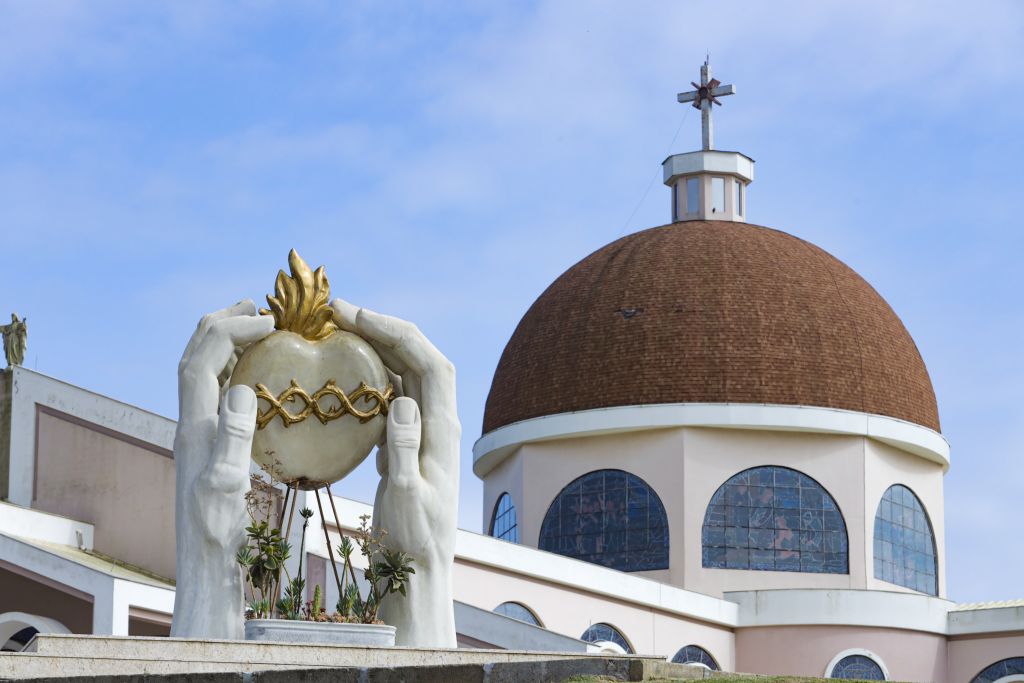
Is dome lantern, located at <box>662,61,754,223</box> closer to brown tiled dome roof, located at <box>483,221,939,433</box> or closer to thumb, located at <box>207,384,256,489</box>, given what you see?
brown tiled dome roof, located at <box>483,221,939,433</box>

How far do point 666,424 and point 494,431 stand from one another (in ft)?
12.9

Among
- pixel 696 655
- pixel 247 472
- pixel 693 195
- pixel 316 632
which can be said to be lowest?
pixel 316 632

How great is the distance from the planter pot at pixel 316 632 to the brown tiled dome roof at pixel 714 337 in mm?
16393

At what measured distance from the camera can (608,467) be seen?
32.9m

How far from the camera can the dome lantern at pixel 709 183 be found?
1447 inches

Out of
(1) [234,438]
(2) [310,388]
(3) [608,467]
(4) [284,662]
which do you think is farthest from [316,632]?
(3) [608,467]

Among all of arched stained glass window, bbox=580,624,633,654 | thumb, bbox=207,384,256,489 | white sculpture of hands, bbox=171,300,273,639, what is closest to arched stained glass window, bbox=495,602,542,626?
arched stained glass window, bbox=580,624,633,654

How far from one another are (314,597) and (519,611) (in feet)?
36.3

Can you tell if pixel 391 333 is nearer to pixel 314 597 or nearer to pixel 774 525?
pixel 314 597

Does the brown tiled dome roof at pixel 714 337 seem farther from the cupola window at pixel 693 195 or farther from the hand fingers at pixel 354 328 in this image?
the hand fingers at pixel 354 328

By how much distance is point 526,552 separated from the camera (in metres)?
28.0

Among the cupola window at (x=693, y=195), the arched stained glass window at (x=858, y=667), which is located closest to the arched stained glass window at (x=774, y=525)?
the arched stained glass window at (x=858, y=667)

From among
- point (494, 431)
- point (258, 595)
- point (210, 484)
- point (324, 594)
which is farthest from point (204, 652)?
point (494, 431)

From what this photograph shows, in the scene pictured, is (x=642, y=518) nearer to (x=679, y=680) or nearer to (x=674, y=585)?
(x=674, y=585)
